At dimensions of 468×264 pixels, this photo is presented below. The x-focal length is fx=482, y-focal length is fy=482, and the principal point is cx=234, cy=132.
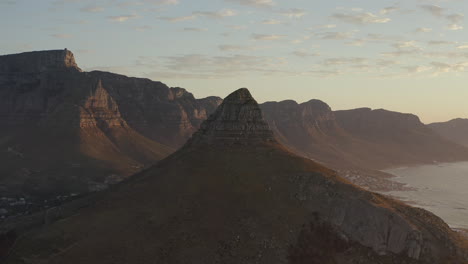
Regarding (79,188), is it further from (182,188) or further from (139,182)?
(182,188)

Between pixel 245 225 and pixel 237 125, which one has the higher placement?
pixel 237 125

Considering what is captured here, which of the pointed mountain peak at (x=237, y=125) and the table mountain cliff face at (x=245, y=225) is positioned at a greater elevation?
the pointed mountain peak at (x=237, y=125)

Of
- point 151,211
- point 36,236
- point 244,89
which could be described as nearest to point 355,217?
point 151,211

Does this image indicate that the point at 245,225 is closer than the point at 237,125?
Yes

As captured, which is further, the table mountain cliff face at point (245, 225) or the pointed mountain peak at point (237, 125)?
the pointed mountain peak at point (237, 125)
